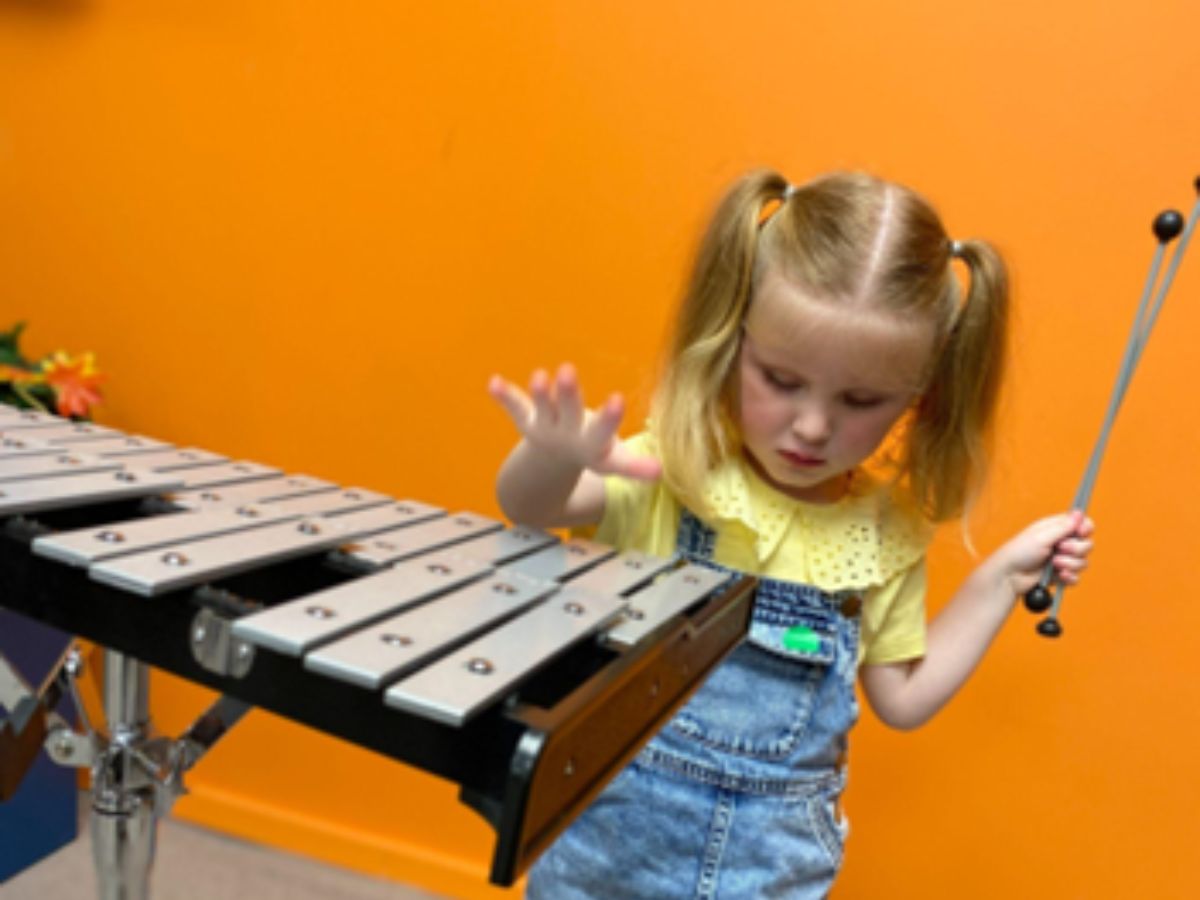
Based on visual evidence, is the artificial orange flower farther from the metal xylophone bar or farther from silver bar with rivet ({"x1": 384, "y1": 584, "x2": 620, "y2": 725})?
the metal xylophone bar

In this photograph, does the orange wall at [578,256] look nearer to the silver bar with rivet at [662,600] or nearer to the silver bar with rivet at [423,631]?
the silver bar with rivet at [662,600]

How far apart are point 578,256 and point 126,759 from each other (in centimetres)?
77

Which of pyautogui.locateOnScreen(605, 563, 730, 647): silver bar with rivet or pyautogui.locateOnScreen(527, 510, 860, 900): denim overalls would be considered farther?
pyautogui.locateOnScreen(527, 510, 860, 900): denim overalls

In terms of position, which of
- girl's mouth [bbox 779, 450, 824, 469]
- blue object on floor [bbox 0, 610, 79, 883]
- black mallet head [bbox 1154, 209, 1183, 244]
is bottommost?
blue object on floor [bbox 0, 610, 79, 883]

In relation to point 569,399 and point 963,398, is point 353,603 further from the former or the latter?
point 963,398

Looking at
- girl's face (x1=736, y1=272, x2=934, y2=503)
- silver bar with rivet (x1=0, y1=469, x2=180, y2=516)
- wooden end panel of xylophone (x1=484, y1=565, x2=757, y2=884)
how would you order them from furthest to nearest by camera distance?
girl's face (x1=736, y1=272, x2=934, y2=503), silver bar with rivet (x1=0, y1=469, x2=180, y2=516), wooden end panel of xylophone (x1=484, y1=565, x2=757, y2=884)

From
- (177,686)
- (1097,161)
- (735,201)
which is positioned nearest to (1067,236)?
(1097,161)

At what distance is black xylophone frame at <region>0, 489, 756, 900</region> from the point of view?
519 millimetres

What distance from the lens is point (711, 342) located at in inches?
34.4

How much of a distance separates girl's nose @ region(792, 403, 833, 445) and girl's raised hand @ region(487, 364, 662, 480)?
15 cm

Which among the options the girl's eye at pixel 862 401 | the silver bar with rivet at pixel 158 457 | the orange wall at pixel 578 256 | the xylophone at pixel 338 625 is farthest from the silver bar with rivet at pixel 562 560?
the orange wall at pixel 578 256

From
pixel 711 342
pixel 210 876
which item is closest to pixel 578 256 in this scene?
pixel 711 342

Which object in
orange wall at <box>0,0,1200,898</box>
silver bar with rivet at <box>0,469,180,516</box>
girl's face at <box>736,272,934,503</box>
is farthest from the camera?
orange wall at <box>0,0,1200,898</box>

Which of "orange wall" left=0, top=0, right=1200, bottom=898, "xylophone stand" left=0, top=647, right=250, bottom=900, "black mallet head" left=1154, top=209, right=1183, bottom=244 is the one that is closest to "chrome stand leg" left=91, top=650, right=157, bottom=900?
"xylophone stand" left=0, top=647, right=250, bottom=900
